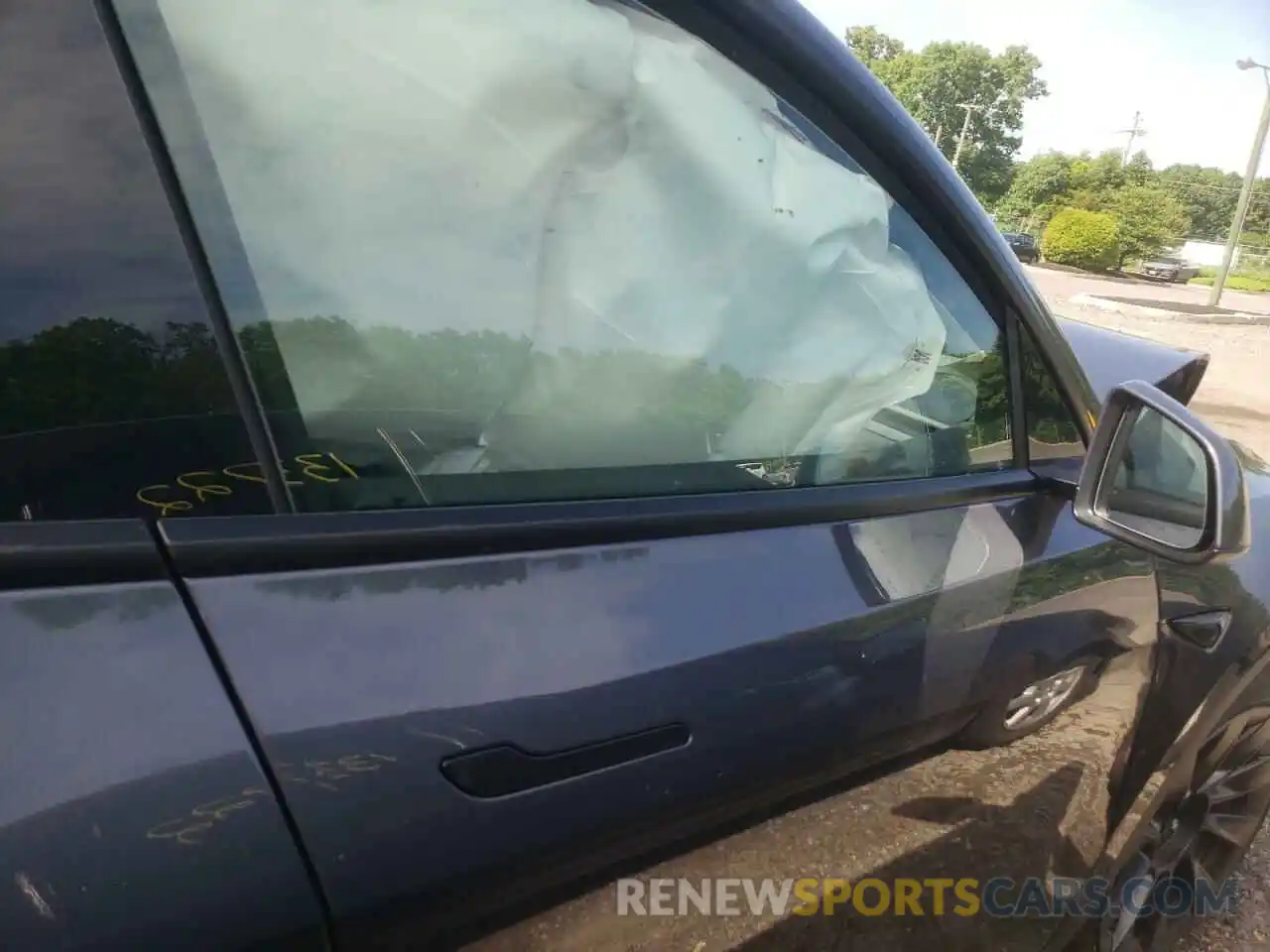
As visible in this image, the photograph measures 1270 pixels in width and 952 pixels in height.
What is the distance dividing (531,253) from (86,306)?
0.50m

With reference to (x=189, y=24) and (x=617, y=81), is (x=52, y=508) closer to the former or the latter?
(x=189, y=24)

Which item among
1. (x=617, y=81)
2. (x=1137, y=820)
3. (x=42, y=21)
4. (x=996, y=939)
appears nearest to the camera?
(x=42, y=21)

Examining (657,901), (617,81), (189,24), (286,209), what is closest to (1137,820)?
(657,901)

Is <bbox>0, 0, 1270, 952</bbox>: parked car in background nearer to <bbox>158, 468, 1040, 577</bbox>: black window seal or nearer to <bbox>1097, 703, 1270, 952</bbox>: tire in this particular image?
<bbox>158, 468, 1040, 577</bbox>: black window seal

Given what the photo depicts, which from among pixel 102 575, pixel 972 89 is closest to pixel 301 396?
pixel 102 575

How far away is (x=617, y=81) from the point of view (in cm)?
115

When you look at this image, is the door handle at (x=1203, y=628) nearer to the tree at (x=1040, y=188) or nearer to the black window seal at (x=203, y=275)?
the black window seal at (x=203, y=275)

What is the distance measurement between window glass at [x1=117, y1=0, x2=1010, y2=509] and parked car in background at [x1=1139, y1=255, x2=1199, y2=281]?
38163 mm

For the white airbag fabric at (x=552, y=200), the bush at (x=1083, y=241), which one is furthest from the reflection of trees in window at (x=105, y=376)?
the bush at (x=1083, y=241)

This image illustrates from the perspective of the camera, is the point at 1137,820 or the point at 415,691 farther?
the point at 1137,820

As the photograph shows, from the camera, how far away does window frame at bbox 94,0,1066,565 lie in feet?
2.74

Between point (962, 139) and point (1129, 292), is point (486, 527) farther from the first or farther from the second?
point (962, 139)

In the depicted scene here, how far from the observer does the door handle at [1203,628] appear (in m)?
1.76

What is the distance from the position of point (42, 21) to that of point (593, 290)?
0.62m
